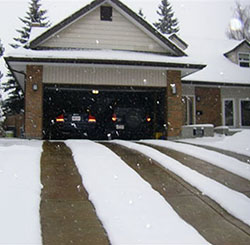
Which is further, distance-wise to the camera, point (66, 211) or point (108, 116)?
point (108, 116)

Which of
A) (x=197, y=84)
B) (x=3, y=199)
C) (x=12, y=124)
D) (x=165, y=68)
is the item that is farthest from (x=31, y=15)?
(x=3, y=199)

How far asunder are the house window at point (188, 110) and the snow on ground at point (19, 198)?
1209cm

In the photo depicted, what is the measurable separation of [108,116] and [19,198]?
8.82 metres

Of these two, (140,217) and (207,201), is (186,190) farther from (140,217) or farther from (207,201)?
(140,217)

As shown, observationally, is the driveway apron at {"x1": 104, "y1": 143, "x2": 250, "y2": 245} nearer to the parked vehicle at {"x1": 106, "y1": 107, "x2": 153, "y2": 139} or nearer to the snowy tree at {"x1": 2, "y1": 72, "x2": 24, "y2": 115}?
the parked vehicle at {"x1": 106, "y1": 107, "x2": 153, "y2": 139}

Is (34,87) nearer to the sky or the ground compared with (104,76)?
nearer to the ground

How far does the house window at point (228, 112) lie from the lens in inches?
711

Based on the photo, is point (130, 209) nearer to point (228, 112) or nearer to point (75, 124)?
point (75, 124)

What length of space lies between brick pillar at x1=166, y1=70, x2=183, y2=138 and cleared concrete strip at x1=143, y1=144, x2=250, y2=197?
→ 4.92m

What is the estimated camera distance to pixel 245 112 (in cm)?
1831

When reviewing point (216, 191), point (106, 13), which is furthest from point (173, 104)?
point (216, 191)

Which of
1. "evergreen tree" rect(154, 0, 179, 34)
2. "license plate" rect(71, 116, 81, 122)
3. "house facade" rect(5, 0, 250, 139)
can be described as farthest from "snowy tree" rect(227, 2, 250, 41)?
"license plate" rect(71, 116, 81, 122)

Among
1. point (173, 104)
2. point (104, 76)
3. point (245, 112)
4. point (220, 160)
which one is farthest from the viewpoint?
point (245, 112)

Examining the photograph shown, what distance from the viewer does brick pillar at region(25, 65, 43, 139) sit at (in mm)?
10969
